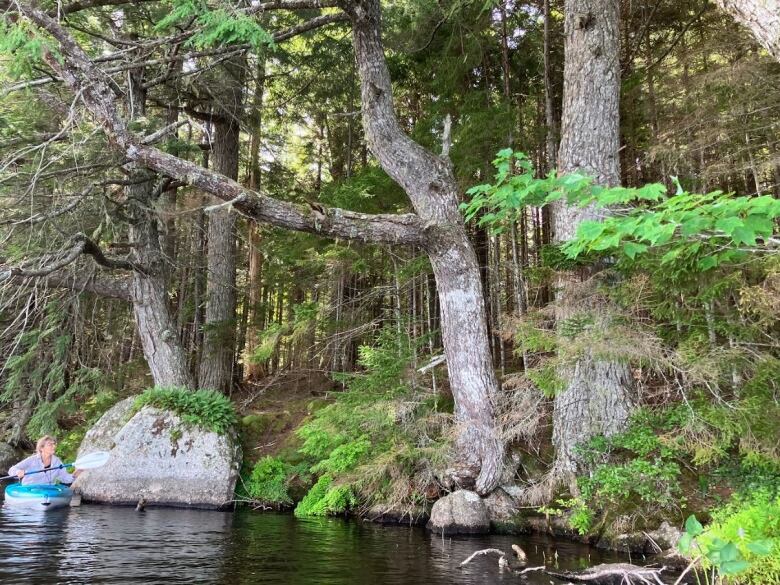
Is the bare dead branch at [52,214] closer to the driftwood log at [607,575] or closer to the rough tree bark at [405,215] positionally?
the rough tree bark at [405,215]

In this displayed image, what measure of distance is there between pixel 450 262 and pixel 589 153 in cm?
242

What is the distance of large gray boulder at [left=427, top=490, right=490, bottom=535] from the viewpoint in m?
6.96

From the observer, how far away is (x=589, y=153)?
703 cm

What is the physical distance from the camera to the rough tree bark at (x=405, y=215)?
709cm

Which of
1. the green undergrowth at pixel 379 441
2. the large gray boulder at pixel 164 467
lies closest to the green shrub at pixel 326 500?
the green undergrowth at pixel 379 441

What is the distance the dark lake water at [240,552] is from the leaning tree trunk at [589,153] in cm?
150

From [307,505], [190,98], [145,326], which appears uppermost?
[190,98]

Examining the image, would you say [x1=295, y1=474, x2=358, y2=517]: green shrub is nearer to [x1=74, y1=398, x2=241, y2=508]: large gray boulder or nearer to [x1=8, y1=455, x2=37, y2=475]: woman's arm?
[x1=74, y1=398, x2=241, y2=508]: large gray boulder

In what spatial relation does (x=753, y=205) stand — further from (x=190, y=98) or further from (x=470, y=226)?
(x=190, y=98)

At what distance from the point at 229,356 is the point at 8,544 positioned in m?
6.94

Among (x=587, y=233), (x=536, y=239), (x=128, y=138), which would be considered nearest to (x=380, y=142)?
(x=128, y=138)

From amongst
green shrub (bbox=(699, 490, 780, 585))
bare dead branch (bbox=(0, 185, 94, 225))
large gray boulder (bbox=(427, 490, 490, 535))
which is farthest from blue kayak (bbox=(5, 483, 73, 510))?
green shrub (bbox=(699, 490, 780, 585))

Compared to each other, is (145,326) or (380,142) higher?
(380,142)

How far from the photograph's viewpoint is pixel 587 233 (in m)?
3.01
